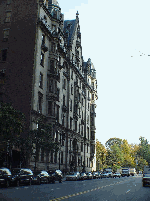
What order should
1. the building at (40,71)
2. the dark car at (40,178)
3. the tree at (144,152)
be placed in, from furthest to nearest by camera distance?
the tree at (144,152) → the building at (40,71) → the dark car at (40,178)

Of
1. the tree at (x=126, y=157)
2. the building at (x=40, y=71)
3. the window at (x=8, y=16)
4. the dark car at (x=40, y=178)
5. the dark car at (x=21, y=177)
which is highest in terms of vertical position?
the window at (x=8, y=16)

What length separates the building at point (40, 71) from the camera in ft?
136

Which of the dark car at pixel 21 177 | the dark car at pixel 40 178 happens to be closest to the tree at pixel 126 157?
the dark car at pixel 40 178

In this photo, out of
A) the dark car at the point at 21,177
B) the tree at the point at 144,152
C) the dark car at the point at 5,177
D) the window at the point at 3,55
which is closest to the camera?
the dark car at the point at 5,177

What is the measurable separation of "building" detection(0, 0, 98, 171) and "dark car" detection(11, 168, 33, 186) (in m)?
11.3

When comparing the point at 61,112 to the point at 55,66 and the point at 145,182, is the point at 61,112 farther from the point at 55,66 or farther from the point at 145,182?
the point at 145,182

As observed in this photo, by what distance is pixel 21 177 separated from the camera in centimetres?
2611

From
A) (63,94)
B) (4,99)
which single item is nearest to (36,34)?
(4,99)

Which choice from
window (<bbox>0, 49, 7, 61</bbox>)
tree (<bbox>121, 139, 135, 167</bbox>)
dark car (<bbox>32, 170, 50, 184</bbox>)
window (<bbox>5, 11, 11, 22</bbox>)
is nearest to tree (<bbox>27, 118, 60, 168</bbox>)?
dark car (<bbox>32, 170, 50, 184</bbox>)

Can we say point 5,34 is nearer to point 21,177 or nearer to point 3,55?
point 3,55

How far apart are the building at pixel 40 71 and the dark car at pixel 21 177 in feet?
37.2

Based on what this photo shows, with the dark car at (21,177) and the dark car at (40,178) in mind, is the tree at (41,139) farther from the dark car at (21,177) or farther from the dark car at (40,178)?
the dark car at (21,177)

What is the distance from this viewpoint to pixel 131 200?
1587 centimetres

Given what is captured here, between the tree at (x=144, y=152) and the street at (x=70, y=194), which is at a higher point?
the street at (x=70, y=194)
